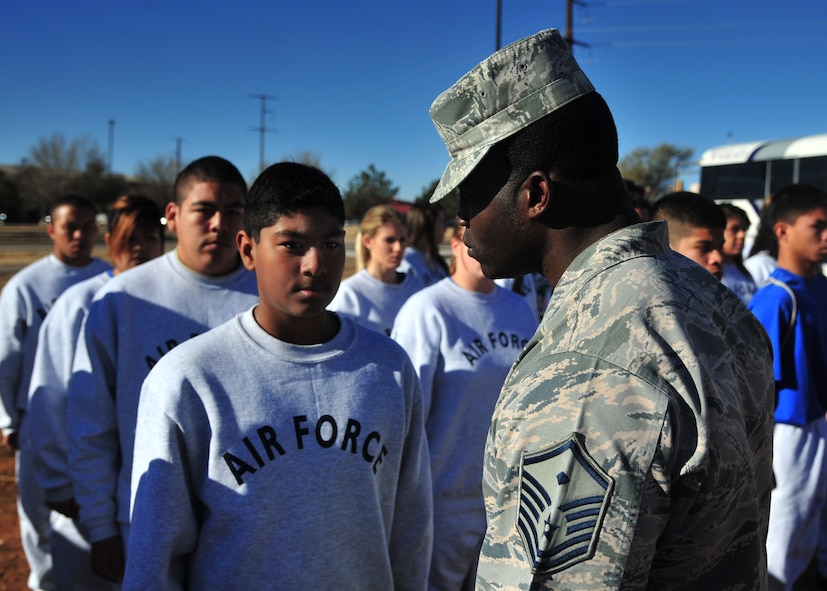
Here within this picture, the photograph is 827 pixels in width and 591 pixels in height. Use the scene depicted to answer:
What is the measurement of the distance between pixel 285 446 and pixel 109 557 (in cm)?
130

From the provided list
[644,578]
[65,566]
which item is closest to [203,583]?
[644,578]

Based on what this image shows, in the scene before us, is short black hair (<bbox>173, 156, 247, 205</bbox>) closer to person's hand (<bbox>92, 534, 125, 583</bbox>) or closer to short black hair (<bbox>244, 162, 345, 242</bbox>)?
short black hair (<bbox>244, 162, 345, 242</bbox>)

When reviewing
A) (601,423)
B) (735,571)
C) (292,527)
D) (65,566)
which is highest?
(601,423)

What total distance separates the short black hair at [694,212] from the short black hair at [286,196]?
2.20 m

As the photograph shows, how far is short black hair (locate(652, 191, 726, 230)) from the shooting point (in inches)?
150

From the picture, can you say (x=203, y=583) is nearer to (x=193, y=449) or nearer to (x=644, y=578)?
(x=193, y=449)

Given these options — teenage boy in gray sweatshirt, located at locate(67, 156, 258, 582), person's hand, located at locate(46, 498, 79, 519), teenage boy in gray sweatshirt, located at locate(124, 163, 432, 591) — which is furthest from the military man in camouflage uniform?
person's hand, located at locate(46, 498, 79, 519)

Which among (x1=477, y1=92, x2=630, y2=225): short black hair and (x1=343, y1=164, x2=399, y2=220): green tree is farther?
(x1=343, y1=164, x2=399, y2=220): green tree

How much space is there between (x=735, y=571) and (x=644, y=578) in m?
0.24

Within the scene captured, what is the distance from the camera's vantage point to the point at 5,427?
4684 millimetres

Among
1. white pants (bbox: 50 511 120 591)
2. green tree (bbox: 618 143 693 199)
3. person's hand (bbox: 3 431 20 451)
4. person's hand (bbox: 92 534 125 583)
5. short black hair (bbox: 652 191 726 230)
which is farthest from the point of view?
green tree (bbox: 618 143 693 199)

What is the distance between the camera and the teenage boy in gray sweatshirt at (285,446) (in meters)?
1.98

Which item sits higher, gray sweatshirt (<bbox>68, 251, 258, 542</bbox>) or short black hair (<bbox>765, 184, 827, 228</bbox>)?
short black hair (<bbox>765, 184, 827, 228</bbox>)

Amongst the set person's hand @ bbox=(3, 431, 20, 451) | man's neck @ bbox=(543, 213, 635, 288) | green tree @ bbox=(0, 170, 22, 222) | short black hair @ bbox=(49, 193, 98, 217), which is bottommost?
person's hand @ bbox=(3, 431, 20, 451)
